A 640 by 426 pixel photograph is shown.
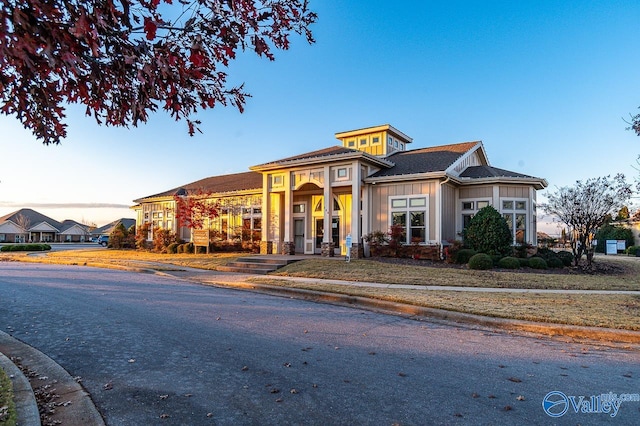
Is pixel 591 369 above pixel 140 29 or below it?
below

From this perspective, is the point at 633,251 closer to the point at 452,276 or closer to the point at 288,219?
the point at 452,276

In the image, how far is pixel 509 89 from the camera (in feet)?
60.4

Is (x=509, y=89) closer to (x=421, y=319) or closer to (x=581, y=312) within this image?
(x=581, y=312)

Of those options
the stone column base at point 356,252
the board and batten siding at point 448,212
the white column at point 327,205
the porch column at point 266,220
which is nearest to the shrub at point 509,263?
the board and batten siding at point 448,212

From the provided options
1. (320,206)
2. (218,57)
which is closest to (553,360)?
(218,57)

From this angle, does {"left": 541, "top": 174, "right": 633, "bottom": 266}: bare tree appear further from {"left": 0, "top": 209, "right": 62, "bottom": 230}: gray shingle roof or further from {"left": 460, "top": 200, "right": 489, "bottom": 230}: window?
{"left": 0, "top": 209, "right": 62, "bottom": 230}: gray shingle roof

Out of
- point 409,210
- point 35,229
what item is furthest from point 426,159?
point 35,229

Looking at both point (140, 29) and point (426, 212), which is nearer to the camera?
point (140, 29)

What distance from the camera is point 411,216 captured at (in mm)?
18938

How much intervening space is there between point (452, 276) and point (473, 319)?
20.9 feet

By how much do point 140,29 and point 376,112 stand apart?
79.3ft

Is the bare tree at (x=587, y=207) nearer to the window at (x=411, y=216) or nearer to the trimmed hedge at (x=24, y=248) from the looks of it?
the window at (x=411, y=216)

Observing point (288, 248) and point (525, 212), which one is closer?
point (525, 212)

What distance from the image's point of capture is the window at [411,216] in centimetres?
1858
